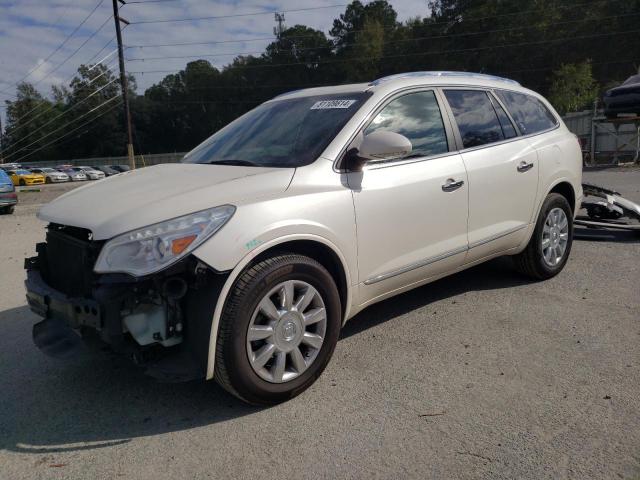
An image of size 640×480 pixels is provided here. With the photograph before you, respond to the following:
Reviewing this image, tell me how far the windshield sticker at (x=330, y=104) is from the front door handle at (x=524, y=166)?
1.70 m

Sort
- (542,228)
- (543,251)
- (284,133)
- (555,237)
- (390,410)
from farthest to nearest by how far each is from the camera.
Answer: (555,237) < (543,251) < (542,228) < (284,133) < (390,410)

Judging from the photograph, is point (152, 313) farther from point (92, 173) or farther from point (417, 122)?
point (92, 173)

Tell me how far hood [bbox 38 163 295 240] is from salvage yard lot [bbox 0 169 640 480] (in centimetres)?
80

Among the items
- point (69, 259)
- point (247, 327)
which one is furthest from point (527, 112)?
point (69, 259)

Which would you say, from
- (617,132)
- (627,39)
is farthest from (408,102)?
(627,39)

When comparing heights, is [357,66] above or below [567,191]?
above

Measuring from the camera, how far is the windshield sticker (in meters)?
3.71

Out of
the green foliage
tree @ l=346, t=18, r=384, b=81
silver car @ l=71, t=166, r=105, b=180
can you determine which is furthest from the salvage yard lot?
tree @ l=346, t=18, r=384, b=81

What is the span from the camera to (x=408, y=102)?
3889 mm

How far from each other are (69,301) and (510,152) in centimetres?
347

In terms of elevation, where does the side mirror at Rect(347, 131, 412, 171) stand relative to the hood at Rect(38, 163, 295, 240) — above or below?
above

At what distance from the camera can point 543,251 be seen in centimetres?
500

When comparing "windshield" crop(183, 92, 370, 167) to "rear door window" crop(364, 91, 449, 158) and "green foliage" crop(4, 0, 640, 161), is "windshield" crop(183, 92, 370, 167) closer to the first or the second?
"rear door window" crop(364, 91, 449, 158)

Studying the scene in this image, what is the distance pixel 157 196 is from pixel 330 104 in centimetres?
145
